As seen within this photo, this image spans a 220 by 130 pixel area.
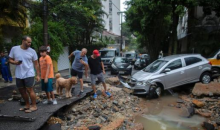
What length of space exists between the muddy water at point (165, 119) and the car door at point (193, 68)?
1.90 meters

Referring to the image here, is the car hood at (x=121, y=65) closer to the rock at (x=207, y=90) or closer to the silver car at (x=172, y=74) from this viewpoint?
the silver car at (x=172, y=74)

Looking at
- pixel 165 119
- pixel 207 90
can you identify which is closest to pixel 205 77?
pixel 207 90

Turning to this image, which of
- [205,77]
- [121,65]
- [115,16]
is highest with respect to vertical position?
[115,16]

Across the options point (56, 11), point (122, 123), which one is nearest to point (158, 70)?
point (122, 123)

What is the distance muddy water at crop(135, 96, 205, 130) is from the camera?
479 cm

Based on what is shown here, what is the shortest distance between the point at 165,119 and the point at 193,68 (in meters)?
3.75

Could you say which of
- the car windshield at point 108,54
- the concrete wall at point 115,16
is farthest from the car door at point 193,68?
the concrete wall at point 115,16

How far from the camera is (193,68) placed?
7941mm

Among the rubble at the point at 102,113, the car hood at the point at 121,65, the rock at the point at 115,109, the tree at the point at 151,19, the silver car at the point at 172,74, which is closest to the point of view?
the rubble at the point at 102,113

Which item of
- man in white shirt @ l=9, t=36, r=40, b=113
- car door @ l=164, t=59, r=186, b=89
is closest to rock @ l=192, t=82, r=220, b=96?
car door @ l=164, t=59, r=186, b=89

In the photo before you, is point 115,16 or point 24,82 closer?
point 24,82

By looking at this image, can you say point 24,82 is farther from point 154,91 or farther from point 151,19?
point 151,19

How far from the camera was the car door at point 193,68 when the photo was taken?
25.9ft

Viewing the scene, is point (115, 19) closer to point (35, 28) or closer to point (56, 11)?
point (56, 11)
